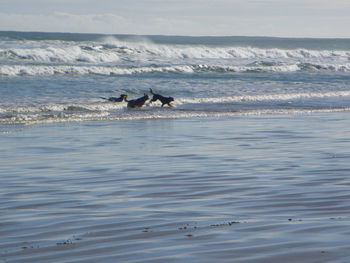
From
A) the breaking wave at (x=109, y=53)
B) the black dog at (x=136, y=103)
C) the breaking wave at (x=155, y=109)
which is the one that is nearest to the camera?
the breaking wave at (x=155, y=109)

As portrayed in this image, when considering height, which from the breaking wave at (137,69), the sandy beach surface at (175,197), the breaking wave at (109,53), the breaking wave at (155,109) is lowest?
the sandy beach surface at (175,197)

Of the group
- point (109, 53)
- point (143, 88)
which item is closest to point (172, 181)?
point (143, 88)

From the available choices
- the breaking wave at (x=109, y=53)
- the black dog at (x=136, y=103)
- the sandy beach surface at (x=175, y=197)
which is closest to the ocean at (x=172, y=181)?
the sandy beach surface at (x=175, y=197)

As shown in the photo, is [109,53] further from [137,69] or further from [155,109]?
[155,109]

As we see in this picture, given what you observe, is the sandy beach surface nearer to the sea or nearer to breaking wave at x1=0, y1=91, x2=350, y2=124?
A: breaking wave at x1=0, y1=91, x2=350, y2=124

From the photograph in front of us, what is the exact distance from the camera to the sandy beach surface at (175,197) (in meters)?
3.78

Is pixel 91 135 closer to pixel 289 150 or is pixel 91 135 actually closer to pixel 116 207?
pixel 289 150

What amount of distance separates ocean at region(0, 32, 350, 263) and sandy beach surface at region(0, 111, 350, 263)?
0.04 ft

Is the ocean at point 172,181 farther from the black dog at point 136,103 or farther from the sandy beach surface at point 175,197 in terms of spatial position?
the black dog at point 136,103

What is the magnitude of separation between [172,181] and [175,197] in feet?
2.59

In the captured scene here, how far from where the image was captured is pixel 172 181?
618 centimetres

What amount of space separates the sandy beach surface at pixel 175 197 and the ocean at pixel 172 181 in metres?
0.01

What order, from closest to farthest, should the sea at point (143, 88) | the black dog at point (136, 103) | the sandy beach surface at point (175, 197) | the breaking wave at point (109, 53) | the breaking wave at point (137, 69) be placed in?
the sandy beach surface at point (175, 197), the sea at point (143, 88), the black dog at point (136, 103), the breaking wave at point (137, 69), the breaking wave at point (109, 53)

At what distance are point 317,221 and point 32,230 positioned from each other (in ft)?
5.79
